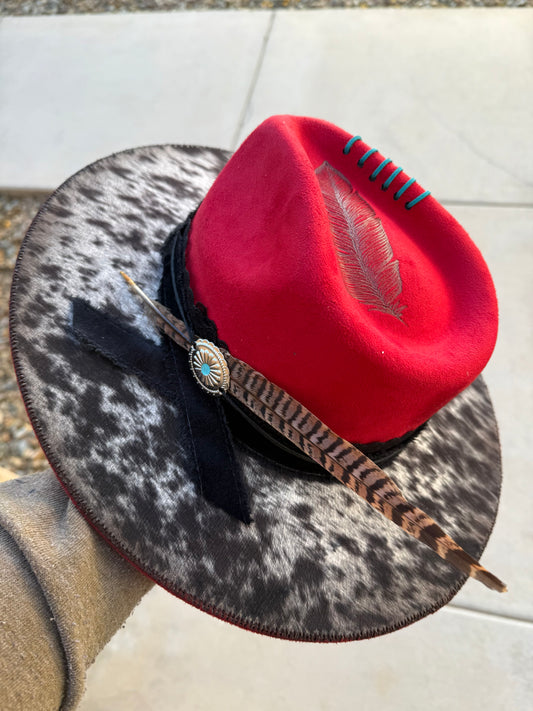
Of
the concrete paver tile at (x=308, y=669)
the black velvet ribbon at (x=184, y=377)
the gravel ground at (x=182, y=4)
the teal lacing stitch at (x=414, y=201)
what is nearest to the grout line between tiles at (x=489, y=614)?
the concrete paver tile at (x=308, y=669)

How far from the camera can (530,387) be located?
1582 millimetres

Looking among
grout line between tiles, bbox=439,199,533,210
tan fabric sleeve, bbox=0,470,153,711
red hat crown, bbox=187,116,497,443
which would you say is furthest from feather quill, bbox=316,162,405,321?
grout line between tiles, bbox=439,199,533,210

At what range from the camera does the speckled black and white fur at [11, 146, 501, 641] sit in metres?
0.68

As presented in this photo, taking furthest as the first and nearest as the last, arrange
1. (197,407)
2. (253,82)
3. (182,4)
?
1. (182,4)
2. (253,82)
3. (197,407)

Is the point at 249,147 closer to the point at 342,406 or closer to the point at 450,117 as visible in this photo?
the point at 342,406

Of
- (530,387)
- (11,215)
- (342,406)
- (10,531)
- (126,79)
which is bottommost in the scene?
(11,215)

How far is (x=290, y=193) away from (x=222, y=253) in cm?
12

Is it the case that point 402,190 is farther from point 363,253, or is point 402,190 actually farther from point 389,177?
point 363,253

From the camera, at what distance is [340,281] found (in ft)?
2.17

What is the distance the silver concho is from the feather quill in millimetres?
186

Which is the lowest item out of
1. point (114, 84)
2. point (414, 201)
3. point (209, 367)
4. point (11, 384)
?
point (11, 384)

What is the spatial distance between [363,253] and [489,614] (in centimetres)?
102

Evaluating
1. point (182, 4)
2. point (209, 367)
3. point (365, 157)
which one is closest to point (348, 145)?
point (365, 157)

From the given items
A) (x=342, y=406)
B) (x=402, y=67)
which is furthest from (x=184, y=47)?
(x=342, y=406)
